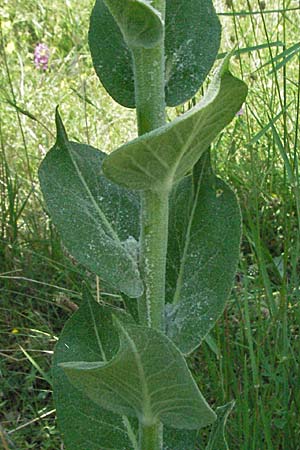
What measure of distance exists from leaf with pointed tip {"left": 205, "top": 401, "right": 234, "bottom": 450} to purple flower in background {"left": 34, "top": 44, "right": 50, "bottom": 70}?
223cm

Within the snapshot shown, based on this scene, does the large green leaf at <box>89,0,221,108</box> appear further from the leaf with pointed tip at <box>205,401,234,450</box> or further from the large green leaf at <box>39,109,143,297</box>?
the leaf with pointed tip at <box>205,401,234,450</box>

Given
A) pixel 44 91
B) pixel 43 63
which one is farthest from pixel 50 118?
pixel 43 63

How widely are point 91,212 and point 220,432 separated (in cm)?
36

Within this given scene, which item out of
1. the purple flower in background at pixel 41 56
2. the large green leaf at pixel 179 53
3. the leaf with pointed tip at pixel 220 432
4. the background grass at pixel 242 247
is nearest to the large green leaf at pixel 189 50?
the large green leaf at pixel 179 53

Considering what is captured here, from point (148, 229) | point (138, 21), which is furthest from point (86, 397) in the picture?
point (138, 21)

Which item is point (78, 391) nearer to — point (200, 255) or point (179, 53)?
point (200, 255)

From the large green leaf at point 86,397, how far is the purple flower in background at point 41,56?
211 cm

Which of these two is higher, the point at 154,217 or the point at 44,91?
the point at 44,91

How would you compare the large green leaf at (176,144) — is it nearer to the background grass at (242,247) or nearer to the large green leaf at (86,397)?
the large green leaf at (86,397)

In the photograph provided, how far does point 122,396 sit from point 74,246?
0.67 ft

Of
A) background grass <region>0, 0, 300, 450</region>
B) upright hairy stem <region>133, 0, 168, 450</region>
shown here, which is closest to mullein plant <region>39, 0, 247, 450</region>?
upright hairy stem <region>133, 0, 168, 450</region>

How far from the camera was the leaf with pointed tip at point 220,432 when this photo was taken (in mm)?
1107

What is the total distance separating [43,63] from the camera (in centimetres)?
316

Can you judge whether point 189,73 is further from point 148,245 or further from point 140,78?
point 148,245
